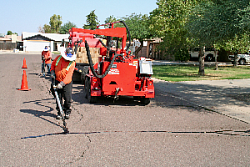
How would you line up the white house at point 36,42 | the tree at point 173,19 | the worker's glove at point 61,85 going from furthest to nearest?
the white house at point 36,42 → the tree at point 173,19 → the worker's glove at point 61,85

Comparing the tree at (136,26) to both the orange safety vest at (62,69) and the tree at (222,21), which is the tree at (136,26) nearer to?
the tree at (222,21)

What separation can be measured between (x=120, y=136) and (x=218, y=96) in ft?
22.6

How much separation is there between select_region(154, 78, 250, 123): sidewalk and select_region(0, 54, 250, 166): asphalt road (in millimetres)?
745

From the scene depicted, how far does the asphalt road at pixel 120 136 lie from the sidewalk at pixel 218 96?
2.44 ft

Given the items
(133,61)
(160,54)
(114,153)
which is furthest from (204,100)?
(160,54)

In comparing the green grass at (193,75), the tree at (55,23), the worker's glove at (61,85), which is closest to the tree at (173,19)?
the green grass at (193,75)

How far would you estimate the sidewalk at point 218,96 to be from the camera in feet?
30.4

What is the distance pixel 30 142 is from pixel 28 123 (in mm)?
1381

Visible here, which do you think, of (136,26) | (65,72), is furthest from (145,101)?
(136,26)

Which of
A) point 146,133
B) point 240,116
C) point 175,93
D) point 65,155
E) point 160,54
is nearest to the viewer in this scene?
point 65,155

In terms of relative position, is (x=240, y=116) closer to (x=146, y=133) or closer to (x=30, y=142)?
(x=146, y=133)

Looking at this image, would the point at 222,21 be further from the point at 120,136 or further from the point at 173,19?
the point at 173,19

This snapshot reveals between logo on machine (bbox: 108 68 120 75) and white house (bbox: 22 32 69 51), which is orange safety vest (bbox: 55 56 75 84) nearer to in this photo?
logo on machine (bbox: 108 68 120 75)

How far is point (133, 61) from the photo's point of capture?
34.9 feet
